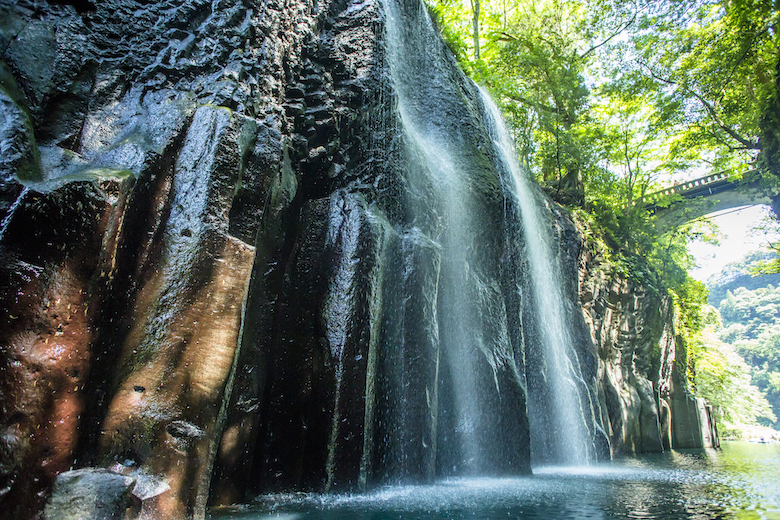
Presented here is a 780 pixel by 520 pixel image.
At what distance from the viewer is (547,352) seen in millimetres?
9188

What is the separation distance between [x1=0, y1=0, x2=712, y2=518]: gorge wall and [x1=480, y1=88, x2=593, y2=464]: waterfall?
5.24ft

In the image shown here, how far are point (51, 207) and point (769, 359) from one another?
260ft

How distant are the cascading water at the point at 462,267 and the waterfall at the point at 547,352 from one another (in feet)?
4.68

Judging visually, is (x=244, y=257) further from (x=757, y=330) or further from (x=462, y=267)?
(x=757, y=330)

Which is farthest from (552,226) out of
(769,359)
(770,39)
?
(769,359)

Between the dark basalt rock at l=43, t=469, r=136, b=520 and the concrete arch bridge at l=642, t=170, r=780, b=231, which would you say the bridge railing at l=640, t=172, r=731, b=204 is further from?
the dark basalt rock at l=43, t=469, r=136, b=520

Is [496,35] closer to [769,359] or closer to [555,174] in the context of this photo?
[555,174]

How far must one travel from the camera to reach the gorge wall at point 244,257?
2.80 m

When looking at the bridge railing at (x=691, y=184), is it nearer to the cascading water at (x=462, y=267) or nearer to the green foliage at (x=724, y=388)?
the green foliage at (x=724, y=388)

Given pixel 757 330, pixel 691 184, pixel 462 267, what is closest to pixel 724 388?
pixel 691 184

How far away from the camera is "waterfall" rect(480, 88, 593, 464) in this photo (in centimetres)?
865

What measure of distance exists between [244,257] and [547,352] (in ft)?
24.0

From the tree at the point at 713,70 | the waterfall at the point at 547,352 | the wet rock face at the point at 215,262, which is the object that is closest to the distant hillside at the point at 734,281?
the tree at the point at 713,70

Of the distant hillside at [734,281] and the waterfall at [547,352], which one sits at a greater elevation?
the distant hillside at [734,281]
